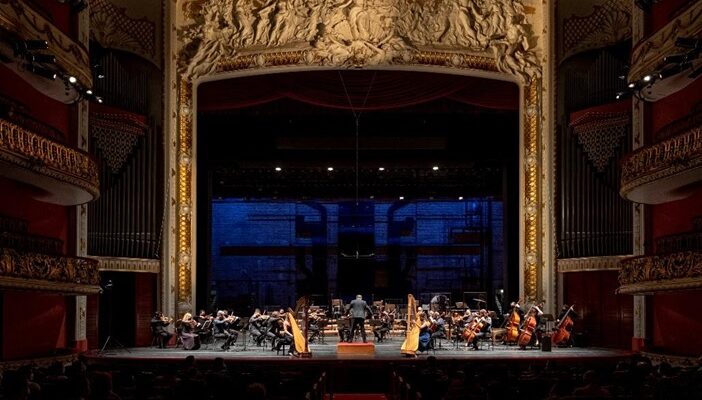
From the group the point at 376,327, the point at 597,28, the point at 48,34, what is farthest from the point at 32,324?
the point at 597,28

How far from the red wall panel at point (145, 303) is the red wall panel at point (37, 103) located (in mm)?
4803

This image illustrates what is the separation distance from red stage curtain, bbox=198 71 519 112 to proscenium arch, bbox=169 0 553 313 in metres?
0.50

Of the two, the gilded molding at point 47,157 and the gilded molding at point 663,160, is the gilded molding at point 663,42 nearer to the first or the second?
the gilded molding at point 663,160

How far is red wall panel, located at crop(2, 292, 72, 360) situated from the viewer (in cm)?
1775

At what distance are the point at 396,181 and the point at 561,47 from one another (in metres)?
10.5

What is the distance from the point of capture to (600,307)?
77.8 feet

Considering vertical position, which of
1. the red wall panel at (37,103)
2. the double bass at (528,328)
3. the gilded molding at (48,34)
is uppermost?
the gilded molding at (48,34)

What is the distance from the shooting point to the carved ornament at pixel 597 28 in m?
22.7

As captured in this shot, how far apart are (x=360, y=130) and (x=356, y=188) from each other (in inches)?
129

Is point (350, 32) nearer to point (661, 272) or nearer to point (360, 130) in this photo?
point (360, 130)

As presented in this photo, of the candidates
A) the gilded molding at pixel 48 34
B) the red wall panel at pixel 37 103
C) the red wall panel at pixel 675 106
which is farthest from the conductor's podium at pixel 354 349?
the gilded molding at pixel 48 34

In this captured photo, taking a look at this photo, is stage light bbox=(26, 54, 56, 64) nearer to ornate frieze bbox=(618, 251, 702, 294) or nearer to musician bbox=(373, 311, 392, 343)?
musician bbox=(373, 311, 392, 343)

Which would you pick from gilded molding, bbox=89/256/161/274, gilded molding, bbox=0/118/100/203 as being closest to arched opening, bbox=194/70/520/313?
gilded molding, bbox=89/256/161/274

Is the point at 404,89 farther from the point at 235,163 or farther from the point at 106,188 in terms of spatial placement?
the point at 106,188
